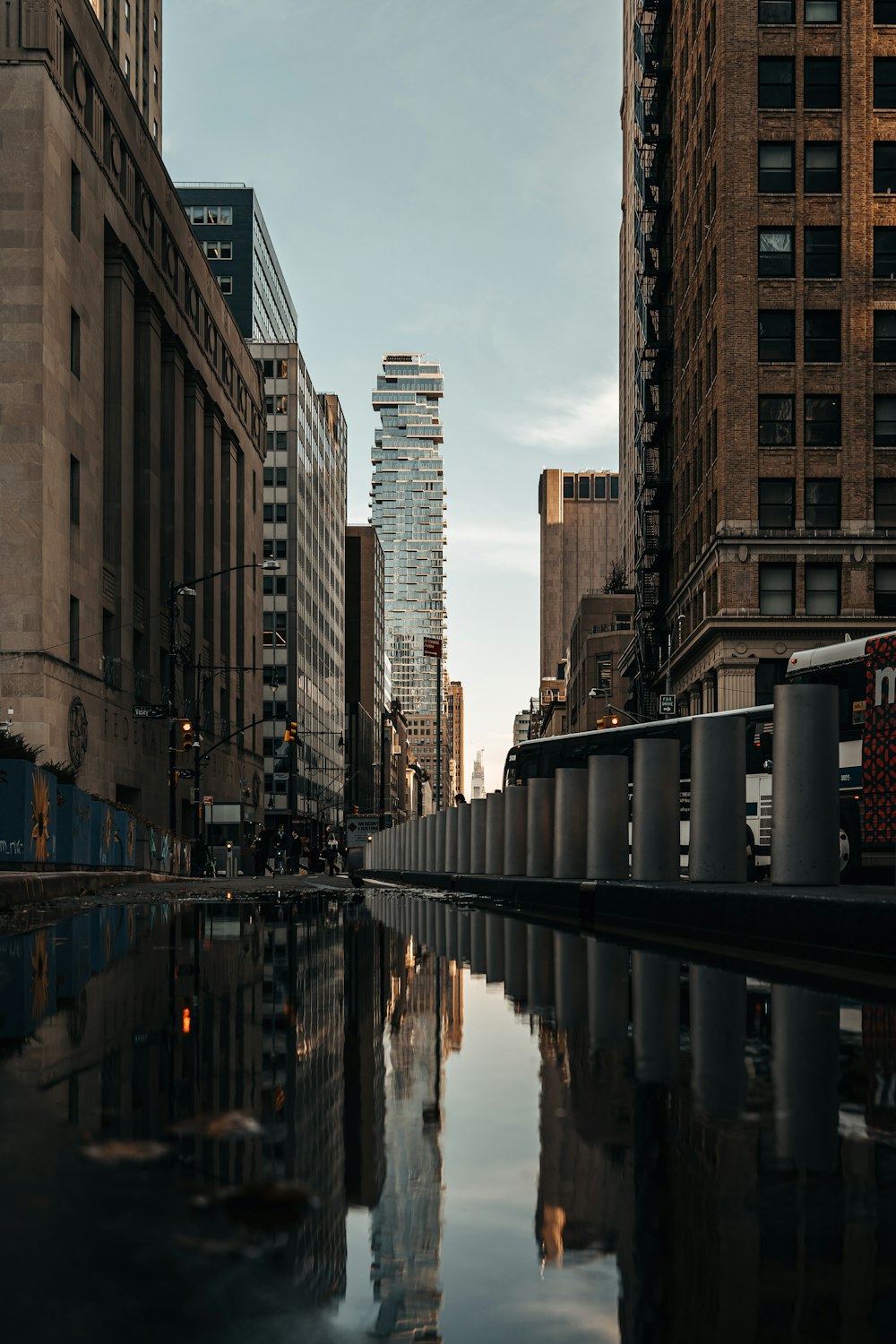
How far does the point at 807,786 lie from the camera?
1506cm

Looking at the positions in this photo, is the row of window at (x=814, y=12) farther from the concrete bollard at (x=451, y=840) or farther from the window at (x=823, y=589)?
the concrete bollard at (x=451, y=840)

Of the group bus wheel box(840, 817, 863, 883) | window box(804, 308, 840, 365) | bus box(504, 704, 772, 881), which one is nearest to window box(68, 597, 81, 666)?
bus box(504, 704, 772, 881)

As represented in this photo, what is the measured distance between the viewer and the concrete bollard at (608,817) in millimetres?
22016

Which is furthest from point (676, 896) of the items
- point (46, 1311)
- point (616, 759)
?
point (46, 1311)

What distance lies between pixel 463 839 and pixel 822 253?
34307 mm

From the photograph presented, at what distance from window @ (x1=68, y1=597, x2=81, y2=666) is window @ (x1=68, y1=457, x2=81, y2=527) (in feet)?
9.42

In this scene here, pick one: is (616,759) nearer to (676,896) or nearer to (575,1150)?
(676,896)

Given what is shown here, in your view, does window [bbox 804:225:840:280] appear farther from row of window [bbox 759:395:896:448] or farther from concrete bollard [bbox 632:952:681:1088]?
concrete bollard [bbox 632:952:681:1088]

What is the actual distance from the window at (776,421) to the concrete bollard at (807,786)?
46547 millimetres

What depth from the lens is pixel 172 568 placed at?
75.0m

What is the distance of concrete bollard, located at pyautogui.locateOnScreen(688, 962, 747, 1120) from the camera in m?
5.36

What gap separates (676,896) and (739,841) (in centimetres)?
126

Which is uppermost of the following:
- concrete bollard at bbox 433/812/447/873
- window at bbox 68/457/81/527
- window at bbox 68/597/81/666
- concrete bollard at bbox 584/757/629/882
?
window at bbox 68/457/81/527

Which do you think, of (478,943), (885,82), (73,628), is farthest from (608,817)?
(885,82)
